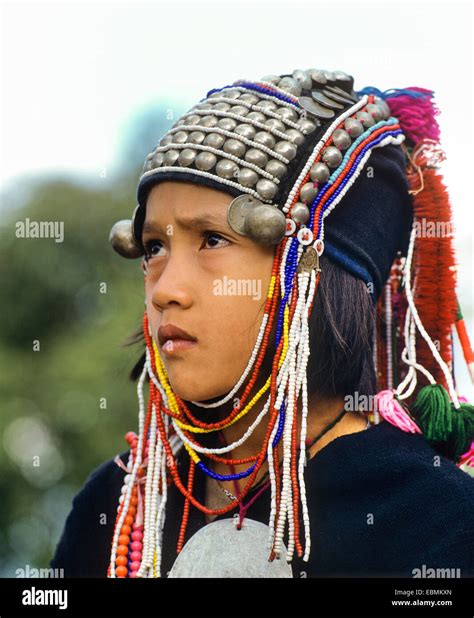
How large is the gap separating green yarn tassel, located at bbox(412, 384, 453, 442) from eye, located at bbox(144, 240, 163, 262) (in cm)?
92

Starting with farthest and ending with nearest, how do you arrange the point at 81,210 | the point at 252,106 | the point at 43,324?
1. the point at 81,210
2. the point at 43,324
3. the point at 252,106

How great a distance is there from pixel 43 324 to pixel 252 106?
8647mm

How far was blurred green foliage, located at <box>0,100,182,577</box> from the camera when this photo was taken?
8.55 meters

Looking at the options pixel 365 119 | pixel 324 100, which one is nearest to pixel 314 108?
pixel 324 100

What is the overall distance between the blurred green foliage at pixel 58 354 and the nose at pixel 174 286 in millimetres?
4184

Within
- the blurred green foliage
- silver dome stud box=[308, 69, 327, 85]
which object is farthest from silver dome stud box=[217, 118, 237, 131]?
the blurred green foliage

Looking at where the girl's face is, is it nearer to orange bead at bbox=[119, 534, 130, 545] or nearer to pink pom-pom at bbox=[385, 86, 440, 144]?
orange bead at bbox=[119, 534, 130, 545]

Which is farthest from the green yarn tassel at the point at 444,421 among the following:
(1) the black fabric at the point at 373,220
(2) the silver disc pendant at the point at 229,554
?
(2) the silver disc pendant at the point at 229,554

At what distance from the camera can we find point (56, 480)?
28.8 ft

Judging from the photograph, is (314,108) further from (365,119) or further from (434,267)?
(434,267)

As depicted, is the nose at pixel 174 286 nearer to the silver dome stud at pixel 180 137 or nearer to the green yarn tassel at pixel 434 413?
the silver dome stud at pixel 180 137

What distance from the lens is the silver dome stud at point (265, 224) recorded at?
2637 millimetres
